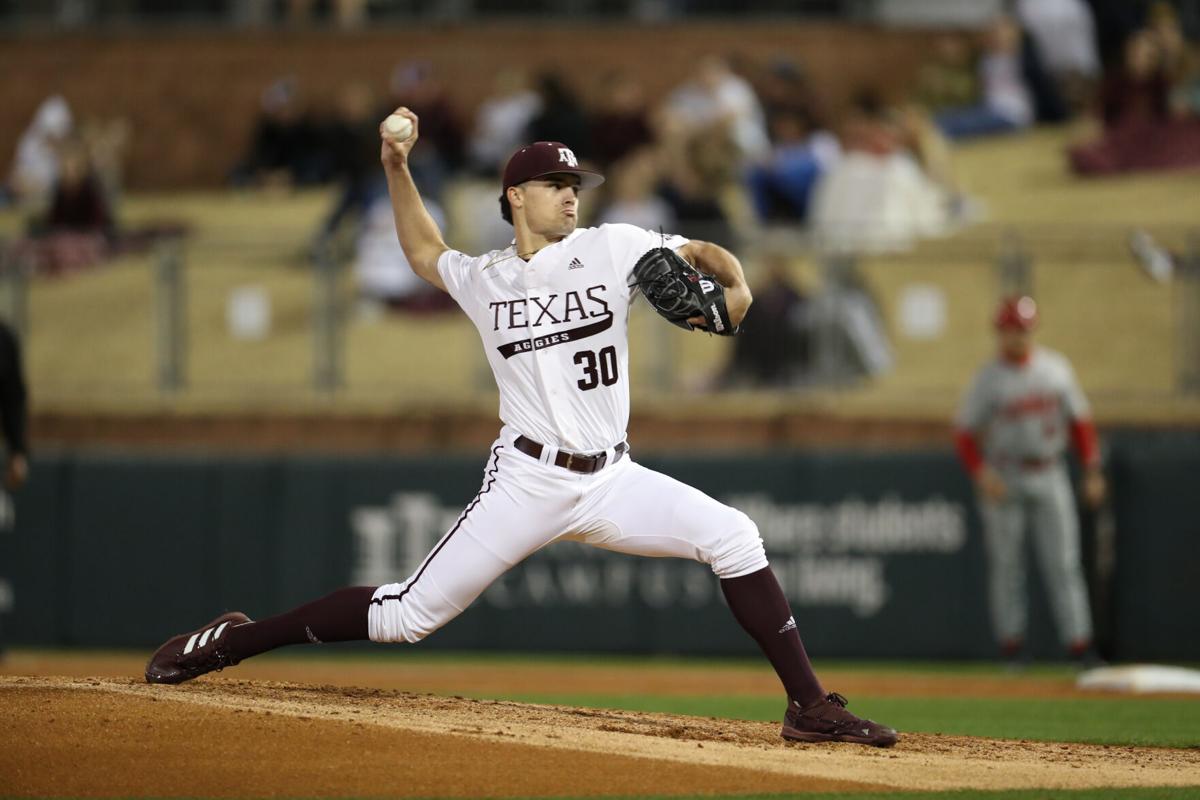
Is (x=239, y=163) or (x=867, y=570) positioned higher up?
(x=239, y=163)

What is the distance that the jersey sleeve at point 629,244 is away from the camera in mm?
6699

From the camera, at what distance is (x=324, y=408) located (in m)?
15.0

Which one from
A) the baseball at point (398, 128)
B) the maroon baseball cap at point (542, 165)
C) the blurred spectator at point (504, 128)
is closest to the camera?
the maroon baseball cap at point (542, 165)

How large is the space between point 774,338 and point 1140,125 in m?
5.68

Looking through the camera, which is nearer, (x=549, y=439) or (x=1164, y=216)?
(x=549, y=439)

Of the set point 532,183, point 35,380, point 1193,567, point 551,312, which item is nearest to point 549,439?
point 551,312

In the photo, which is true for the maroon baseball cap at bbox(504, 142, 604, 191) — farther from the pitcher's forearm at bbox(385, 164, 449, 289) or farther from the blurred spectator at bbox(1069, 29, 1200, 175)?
the blurred spectator at bbox(1069, 29, 1200, 175)

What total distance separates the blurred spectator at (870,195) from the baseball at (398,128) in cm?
814

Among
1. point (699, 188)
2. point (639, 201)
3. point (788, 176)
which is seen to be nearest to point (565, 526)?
point (639, 201)

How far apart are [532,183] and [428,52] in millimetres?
16396

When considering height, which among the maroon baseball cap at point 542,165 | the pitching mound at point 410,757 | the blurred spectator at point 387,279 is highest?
the blurred spectator at point 387,279

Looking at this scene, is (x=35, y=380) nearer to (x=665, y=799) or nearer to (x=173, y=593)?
(x=173, y=593)

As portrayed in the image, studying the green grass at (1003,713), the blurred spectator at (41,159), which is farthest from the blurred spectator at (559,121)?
the green grass at (1003,713)

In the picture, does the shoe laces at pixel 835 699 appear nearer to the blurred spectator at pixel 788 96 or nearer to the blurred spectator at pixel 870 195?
the blurred spectator at pixel 870 195
